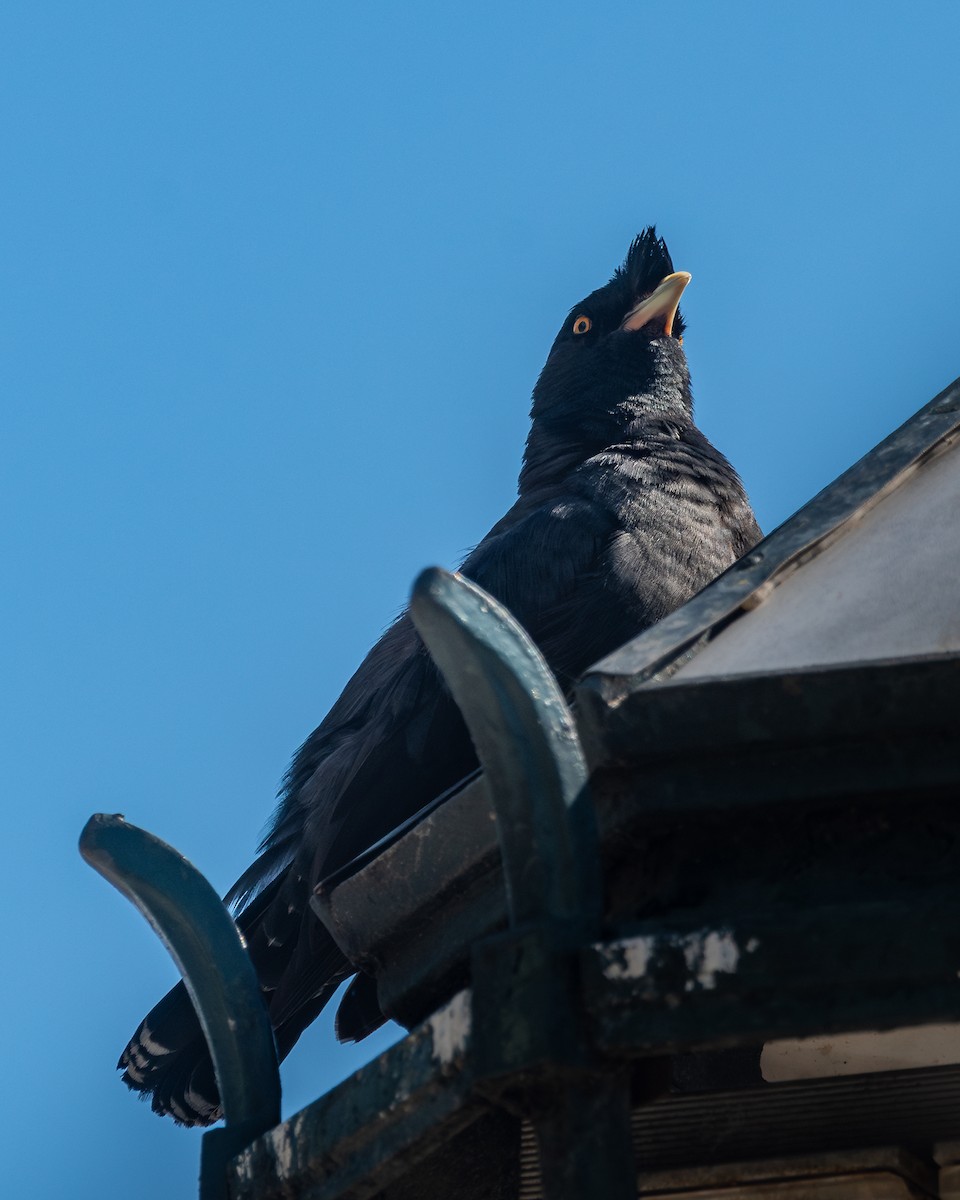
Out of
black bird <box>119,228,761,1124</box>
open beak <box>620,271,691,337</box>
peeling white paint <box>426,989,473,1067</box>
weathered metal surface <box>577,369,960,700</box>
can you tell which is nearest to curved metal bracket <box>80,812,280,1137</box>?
peeling white paint <box>426,989,473,1067</box>

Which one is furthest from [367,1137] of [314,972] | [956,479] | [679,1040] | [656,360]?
[656,360]

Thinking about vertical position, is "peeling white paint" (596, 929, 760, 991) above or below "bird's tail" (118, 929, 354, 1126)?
below

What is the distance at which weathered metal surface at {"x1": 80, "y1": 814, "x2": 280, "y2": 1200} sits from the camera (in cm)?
157

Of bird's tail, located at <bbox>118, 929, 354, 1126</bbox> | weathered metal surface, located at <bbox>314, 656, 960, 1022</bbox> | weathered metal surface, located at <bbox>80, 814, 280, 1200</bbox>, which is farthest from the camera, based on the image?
bird's tail, located at <bbox>118, 929, 354, 1126</bbox>

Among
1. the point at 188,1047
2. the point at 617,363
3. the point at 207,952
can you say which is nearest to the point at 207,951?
the point at 207,952

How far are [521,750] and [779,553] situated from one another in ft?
1.26

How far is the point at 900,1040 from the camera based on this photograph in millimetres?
1691

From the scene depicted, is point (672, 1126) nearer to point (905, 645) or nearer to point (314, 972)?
point (905, 645)

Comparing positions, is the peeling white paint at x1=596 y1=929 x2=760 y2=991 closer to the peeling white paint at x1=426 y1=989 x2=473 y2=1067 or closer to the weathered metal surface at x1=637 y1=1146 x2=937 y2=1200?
the peeling white paint at x1=426 y1=989 x2=473 y2=1067

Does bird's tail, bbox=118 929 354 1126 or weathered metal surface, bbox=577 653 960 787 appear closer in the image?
weathered metal surface, bbox=577 653 960 787

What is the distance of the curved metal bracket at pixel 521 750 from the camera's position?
123 centimetres

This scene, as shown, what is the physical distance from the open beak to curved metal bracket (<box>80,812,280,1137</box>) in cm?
487

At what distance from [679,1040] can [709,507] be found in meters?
3.67

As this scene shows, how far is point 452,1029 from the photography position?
124cm
